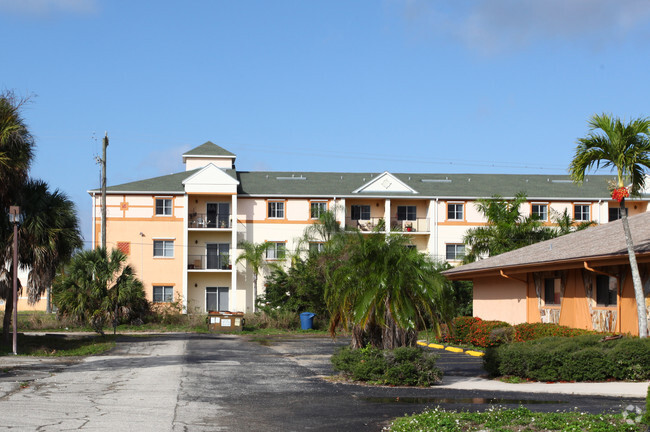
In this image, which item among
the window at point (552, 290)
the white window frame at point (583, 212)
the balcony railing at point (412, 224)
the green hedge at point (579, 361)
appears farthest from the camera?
the balcony railing at point (412, 224)

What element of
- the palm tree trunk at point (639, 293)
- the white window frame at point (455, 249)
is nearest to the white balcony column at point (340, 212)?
the white window frame at point (455, 249)

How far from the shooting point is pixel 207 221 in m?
50.8

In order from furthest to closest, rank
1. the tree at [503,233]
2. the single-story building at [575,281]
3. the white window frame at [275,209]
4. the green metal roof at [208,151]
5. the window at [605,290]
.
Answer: the green metal roof at [208,151]
the white window frame at [275,209]
the tree at [503,233]
the window at [605,290]
the single-story building at [575,281]

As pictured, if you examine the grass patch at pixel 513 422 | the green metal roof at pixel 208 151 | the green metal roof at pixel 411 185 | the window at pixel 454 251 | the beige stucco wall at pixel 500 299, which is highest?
the green metal roof at pixel 208 151

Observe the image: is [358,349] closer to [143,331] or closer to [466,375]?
[466,375]

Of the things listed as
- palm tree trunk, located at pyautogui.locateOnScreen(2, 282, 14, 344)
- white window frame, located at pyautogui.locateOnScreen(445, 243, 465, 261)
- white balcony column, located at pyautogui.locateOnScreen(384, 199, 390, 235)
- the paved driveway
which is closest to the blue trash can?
white balcony column, located at pyautogui.locateOnScreen(384, 199, 390, 235)

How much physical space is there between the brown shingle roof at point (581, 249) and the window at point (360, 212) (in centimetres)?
2259

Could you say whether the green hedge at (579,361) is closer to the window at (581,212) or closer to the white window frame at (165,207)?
the window at (581,212)

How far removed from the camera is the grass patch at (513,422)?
30.6 feet

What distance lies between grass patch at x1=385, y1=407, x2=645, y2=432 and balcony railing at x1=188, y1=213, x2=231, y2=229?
4117 centimetres

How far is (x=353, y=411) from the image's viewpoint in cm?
1196

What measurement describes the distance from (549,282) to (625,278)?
4.93 meters

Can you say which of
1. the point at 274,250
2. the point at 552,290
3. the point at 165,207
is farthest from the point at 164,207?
the point at 552,290

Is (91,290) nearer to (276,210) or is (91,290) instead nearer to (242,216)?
(242,216)
